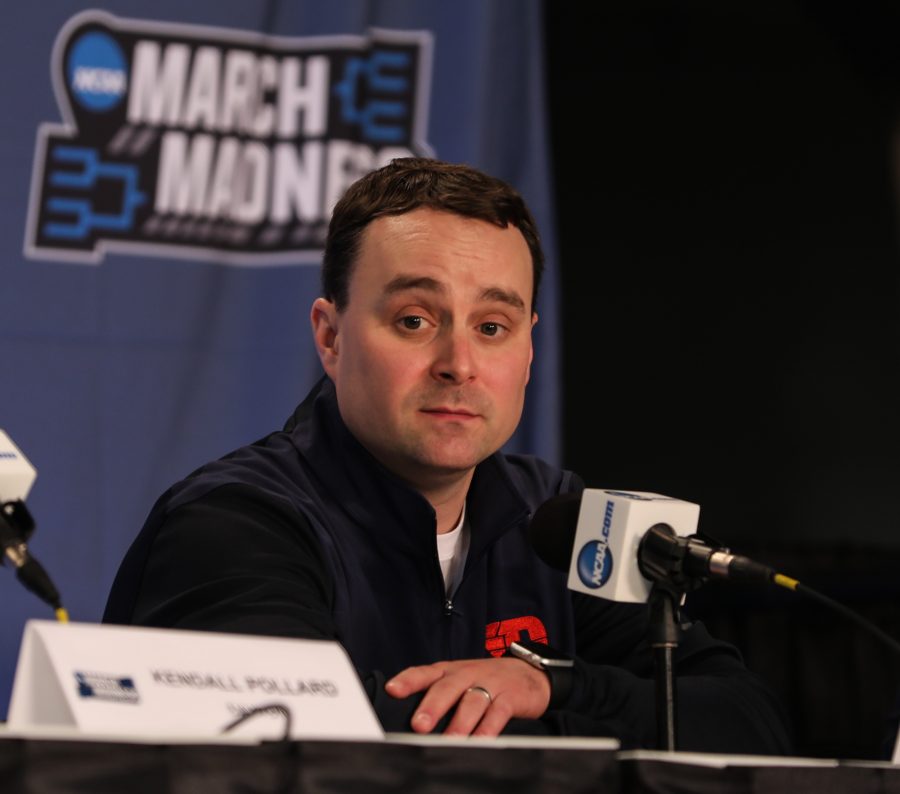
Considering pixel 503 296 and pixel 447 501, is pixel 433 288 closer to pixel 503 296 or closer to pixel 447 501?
pixel 503 296

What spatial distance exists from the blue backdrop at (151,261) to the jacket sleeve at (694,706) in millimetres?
1468

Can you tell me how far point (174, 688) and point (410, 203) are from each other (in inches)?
45.3

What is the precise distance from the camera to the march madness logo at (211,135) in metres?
3.30

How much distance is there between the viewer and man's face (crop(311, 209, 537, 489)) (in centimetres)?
203

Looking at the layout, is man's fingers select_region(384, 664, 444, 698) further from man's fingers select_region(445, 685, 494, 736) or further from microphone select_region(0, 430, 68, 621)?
microphone select_region(0, 430, 68, 621)

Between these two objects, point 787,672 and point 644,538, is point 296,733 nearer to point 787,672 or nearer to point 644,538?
point 644,538

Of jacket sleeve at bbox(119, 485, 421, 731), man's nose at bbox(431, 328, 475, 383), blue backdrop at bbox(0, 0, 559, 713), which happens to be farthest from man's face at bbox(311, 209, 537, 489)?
blue backdrop at bbox(0, 0, 559, 713)

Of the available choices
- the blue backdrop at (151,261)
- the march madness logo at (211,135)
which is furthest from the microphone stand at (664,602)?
the march madness logo at (211,135)

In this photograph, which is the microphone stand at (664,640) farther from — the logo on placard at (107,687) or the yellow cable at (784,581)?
the logo on placard at (107,687)

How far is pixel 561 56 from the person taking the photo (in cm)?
535

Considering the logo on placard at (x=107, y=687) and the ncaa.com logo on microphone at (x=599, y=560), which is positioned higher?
the ncaa.com logo on microphone at (x=599, y=560)

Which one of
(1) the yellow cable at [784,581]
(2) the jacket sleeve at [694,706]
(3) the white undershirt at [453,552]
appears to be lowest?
(2) the jacket sleeve at [694,706]

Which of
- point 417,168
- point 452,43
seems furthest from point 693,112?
point 417,168

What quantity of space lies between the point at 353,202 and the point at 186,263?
4.10 feet
